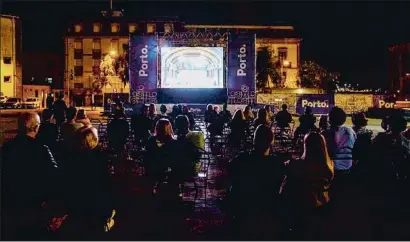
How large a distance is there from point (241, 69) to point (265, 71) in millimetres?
34450

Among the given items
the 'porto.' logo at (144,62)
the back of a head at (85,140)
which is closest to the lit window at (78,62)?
the 'porto.' logo at (144,62)

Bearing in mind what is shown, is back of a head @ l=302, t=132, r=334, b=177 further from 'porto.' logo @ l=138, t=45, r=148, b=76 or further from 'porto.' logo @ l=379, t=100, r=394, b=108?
'porto.' logo @ l=379, t=100, r=394, b=108

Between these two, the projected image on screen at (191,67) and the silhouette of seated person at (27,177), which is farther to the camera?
the projected image on screen at (191,67)

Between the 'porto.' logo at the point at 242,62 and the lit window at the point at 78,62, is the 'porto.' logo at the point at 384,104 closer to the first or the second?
the 'porto.' logo at the point at 242,62

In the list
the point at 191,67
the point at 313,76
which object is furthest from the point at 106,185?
the point at 313,76

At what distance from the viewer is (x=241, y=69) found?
27.8 m

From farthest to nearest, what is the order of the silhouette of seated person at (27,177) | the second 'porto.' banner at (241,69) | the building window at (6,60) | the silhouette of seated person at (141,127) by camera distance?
the building window at (6,60)
the second 'porto.' banner at (241,69)
the silhouette of seated person at (141,127)
the silhouette of seated person at (27,177)

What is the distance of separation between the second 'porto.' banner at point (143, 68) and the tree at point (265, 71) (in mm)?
34251

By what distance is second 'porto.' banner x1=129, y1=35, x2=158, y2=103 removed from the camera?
88.8 ft

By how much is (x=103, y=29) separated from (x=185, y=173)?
222 feet

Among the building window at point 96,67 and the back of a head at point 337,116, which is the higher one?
the building window at point 96,67

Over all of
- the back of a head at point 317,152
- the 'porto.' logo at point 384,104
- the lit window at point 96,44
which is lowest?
the back of a head at point 317,152

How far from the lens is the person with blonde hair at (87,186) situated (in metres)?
5.30

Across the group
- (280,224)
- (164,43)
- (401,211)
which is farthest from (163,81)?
(280,224)
